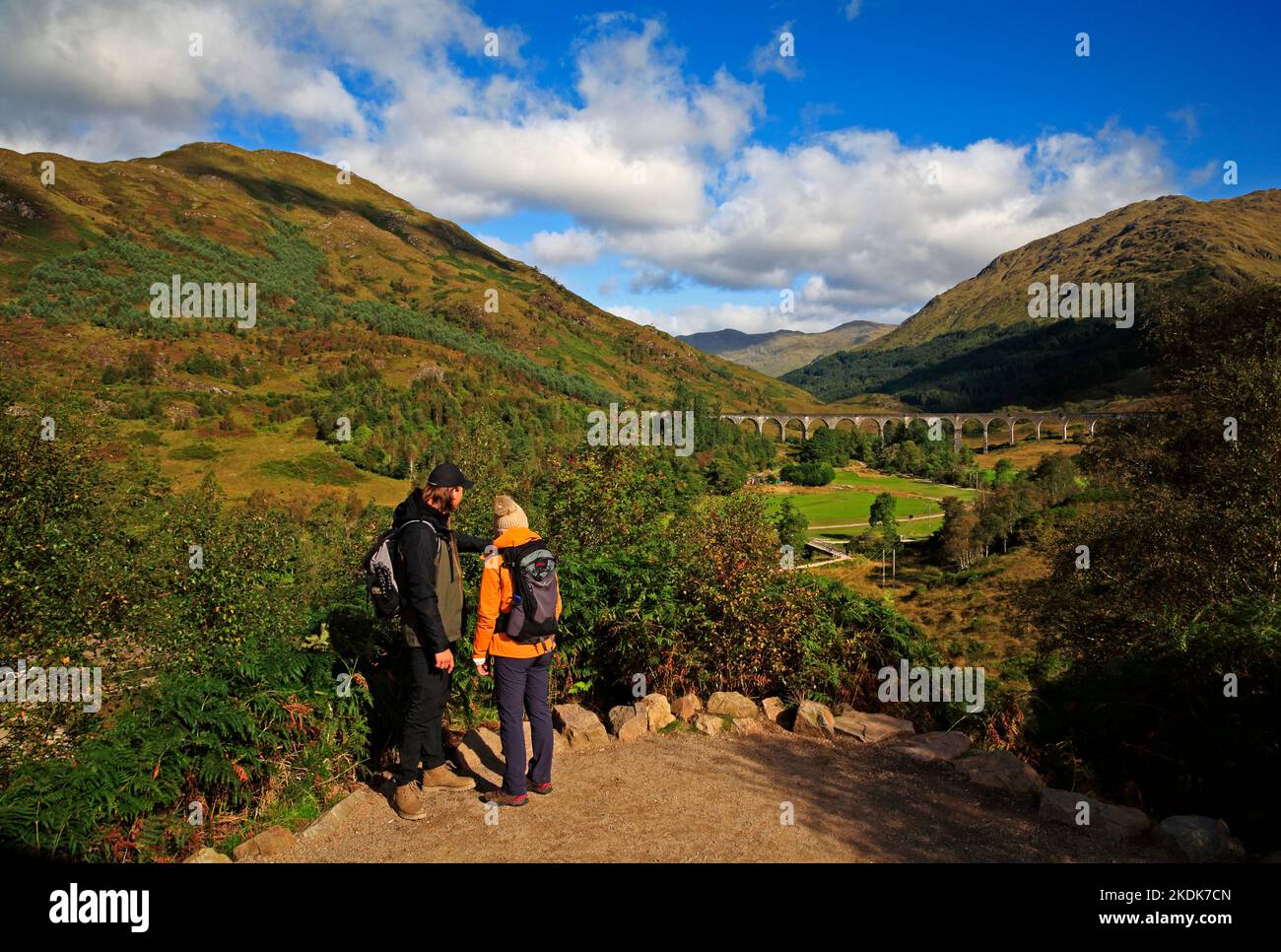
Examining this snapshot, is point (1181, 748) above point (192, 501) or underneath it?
underneath

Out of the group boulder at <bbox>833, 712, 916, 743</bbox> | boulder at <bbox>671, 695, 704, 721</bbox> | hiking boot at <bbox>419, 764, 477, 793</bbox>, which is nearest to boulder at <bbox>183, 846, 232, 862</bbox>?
hiking boot at <bbox>419, 764, 477, 793</bbox>

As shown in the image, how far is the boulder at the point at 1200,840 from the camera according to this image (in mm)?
5266

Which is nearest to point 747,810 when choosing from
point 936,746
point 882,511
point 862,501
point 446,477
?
point 936,746

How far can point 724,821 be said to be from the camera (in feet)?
19.4

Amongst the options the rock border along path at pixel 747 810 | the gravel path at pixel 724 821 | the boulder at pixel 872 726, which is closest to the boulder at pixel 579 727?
the rock border along path at pixel 747 810

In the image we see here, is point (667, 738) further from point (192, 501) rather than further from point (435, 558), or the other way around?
point (192, 501)

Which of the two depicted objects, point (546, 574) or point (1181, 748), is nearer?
point (546, 574)

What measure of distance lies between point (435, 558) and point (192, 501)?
11.6m

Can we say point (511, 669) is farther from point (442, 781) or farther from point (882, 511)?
point (882, 511)

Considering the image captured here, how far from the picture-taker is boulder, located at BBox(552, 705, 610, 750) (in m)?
7.61

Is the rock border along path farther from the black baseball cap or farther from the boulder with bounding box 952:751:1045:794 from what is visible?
the black baseball cap

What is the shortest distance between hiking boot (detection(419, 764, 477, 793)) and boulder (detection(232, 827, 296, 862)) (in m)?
1.18
